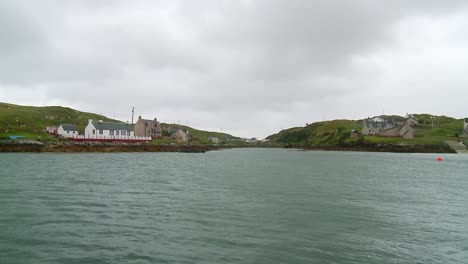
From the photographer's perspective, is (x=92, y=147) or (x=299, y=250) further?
(x=92, y=147)

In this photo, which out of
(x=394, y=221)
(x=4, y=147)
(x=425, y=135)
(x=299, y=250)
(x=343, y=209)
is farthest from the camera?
(x=425, y=135)

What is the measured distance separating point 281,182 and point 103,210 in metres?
23.0

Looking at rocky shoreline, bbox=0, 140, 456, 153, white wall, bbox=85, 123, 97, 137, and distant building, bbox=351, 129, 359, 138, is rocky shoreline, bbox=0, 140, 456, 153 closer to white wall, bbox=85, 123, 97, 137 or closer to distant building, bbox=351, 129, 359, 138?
distant building, bbox=351, 129, 359, 138

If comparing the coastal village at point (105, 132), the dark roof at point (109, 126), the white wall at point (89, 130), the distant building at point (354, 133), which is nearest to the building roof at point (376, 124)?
the distant building at point (354, 133)

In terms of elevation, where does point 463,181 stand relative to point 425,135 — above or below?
below

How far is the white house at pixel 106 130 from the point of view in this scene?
418 feet

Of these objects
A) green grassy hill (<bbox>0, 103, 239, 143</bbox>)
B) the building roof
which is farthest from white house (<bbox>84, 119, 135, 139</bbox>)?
the building roof

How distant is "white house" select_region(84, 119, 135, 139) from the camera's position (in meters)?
127

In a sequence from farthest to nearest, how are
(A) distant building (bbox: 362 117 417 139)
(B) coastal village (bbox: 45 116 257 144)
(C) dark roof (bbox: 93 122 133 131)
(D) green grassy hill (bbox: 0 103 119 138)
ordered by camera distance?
→ (A) distant building (bbox: 362 117 417 139), (D) green grassy hill (bbox: 0 103 119 138), (C) dark roof (bbox: 93 122 133 131), (B) coastal village (bbox: 45 116 257 144)

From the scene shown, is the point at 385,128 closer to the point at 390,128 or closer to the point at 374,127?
the point at 374,127

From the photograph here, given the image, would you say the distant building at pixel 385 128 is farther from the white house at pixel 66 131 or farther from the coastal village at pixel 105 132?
the white house at pixel 66 131

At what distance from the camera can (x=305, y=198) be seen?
98.0 ft

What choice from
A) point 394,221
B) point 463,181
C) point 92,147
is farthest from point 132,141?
point 394,221

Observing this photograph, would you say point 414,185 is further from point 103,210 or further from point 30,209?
point 30,209
